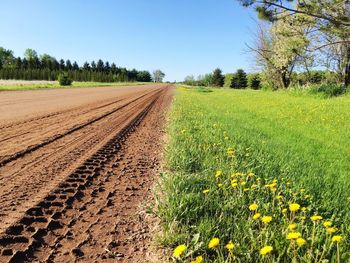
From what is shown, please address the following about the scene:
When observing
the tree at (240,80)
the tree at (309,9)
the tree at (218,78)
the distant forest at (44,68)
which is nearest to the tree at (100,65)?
the distant forest at (44,68)

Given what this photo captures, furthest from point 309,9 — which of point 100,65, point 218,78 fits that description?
point 100,65

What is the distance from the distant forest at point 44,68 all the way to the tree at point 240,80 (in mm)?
46084

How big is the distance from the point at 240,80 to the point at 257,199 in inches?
4043

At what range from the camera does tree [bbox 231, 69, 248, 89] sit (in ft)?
338

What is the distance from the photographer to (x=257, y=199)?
3.49 meters

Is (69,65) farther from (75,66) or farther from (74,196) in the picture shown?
(74,196)

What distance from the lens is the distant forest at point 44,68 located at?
319 ft

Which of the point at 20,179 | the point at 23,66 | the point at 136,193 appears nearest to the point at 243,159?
the point at 136,193

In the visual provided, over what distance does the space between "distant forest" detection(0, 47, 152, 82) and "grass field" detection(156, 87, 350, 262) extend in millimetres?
100342

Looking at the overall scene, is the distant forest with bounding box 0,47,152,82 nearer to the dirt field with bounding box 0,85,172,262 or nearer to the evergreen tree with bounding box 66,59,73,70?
the evergreen tree with bounding box 66,59,73,70

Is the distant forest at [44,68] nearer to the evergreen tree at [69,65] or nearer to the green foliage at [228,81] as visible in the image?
the evergreen tree at [69,65]

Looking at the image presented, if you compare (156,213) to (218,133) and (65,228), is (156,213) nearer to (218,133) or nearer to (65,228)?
(65,228)

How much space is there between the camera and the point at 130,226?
3217mm

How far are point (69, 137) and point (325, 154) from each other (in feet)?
17.3
